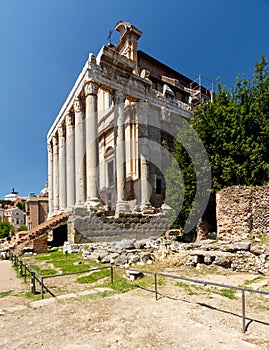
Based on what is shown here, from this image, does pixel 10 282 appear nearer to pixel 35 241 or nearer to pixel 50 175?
pixel 35 241

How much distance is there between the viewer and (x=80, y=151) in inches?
770

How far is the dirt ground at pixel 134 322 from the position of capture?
435 cm

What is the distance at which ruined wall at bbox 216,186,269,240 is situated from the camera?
42.0ft

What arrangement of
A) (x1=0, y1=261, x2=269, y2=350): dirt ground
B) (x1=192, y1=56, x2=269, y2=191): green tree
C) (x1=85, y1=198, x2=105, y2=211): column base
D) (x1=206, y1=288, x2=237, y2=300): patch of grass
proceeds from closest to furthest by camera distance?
(x1=0, y1=261, x2=269, y2=350): dirt ground → (x1=206, y1=288, x2=237, y2=300): patch of grass → (x1=192, y1=56, x2=269, y2=191): green tree → (x1=85, y1=198, x2=105, y2=211): column base

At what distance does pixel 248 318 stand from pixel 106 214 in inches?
536

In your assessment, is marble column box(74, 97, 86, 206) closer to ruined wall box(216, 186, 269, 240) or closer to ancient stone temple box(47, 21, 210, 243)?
ancient stone temple box(47, 21, 210, 243)

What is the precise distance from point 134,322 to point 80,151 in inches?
615

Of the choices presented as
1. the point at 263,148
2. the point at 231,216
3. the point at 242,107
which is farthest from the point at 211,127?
the point at 231,216

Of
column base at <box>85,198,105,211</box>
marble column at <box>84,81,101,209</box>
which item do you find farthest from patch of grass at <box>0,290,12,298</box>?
marble column at <box>84,81,101,209</box>

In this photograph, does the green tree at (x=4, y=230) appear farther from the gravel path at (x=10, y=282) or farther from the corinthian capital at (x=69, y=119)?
the gravel path at (x=10, y=282)

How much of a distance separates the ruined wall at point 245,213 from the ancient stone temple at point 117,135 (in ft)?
24.0

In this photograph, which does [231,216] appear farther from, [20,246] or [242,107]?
[20,246]

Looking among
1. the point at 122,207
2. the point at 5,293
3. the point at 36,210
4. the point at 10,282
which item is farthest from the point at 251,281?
the point at 36,210

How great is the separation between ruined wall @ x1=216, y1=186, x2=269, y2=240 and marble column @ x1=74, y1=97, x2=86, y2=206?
10220 millimetres
